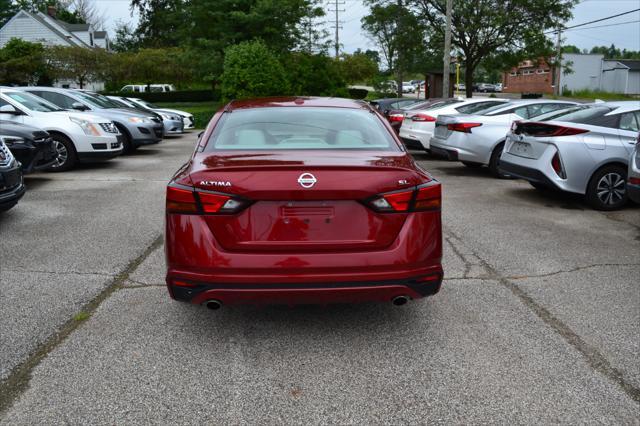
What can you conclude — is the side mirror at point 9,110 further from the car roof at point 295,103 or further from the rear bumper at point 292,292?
the rear bumper at point 292,292

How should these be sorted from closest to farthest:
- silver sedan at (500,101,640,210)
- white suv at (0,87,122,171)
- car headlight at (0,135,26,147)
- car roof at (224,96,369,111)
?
car roof at (224,96,369,111) < silver sedan at (500,101,640,210) < car headlight at (0,135,26,147) < white suv at (0,87,122,171)

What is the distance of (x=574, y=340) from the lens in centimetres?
395

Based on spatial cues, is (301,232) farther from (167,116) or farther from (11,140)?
→ (167,116)

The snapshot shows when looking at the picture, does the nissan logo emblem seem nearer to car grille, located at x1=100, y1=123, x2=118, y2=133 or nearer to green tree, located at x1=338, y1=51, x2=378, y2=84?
car grille, located at x1=100, y1=123, x2=118, y2=133

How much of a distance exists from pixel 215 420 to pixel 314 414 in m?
0.50

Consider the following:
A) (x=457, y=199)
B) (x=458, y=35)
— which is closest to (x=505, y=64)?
(x=458, y=35)

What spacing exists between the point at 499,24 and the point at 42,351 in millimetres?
27668

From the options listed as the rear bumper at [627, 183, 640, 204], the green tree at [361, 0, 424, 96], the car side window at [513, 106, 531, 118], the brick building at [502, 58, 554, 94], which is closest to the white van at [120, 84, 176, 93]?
the green tree at [361, 0, 424, 96]

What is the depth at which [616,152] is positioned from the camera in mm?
8094

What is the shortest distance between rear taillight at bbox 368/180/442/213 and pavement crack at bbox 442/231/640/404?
131 centimetres

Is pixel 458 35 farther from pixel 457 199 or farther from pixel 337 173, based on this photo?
pixel 337 173

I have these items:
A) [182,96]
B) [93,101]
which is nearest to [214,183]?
[93,101]

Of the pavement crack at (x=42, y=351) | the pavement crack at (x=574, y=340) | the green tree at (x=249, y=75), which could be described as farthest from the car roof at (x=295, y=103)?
the green tree at (x=249, y=75)

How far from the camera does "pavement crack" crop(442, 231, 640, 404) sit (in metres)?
3.35
